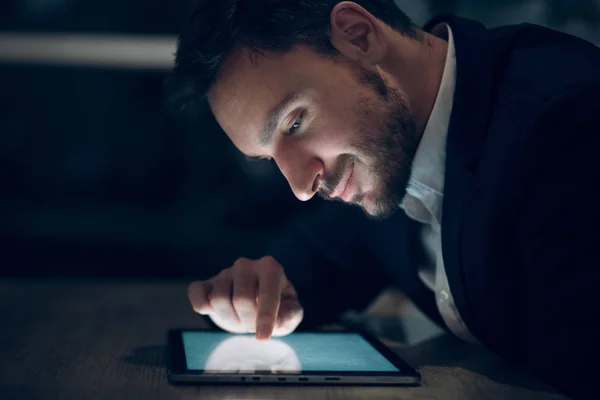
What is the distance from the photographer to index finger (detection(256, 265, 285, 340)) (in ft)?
2.68

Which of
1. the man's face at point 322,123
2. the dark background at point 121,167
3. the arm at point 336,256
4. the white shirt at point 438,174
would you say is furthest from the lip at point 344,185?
the dark background at point 121,167

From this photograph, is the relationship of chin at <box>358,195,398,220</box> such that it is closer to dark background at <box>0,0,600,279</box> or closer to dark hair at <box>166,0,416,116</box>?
dark hair at <box>166,0,416,116</box>

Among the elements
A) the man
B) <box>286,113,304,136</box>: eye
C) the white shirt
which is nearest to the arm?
the man

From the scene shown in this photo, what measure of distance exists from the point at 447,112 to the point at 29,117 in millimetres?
1027

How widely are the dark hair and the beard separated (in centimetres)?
8

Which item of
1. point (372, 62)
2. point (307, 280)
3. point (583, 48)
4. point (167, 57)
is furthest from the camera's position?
point (167, 57)

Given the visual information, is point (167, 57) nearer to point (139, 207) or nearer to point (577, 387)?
point (139, 207)

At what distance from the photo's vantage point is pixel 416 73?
0.95 meters

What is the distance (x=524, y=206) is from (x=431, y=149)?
0.27 meters

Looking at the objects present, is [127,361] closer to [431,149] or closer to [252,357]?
[252,357]

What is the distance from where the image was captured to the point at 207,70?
88cm

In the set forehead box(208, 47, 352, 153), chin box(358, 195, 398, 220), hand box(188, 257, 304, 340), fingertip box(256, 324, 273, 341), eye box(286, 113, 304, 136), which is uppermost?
forehead box(208, 47, 352, 153)

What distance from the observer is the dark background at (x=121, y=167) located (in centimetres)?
150

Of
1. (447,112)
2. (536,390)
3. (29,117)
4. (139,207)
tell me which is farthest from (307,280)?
(29,117)
